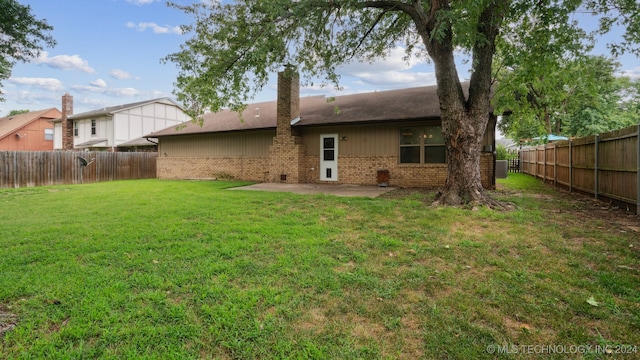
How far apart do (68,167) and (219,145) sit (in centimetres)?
746

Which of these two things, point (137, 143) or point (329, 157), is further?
point (137, 143)

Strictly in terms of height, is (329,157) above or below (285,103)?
below

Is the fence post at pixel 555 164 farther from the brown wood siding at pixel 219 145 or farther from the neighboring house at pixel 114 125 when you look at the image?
the neighboring house at pixel 114 125

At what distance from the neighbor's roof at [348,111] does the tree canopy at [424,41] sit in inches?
93.3

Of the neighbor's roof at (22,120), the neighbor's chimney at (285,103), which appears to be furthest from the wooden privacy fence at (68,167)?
the neighbor's roof at (22,120)

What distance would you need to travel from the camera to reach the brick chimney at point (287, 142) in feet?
45.9

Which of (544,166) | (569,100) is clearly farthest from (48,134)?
(569,100)

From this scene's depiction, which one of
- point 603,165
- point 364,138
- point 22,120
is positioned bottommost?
point 603,165

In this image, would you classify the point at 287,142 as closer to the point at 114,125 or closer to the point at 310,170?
the point at 310,170

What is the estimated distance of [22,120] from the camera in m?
32.8

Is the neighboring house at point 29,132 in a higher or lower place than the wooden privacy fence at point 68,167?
higher

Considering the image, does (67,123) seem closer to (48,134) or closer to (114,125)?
(114,125)

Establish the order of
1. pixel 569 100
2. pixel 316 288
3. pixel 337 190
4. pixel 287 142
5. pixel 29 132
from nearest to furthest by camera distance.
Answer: pixel 316 288 < pixel 337 190 < pixel 287 142 < pixel 569 100 < pixel 29 132

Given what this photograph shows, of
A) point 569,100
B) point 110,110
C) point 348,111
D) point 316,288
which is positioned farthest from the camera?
point 110,110
